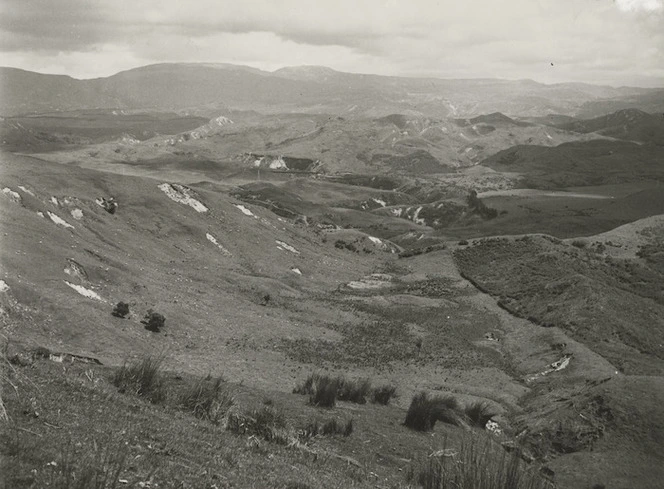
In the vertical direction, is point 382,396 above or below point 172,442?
below

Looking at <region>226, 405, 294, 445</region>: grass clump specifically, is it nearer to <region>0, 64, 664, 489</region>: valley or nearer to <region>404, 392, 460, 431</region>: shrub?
<region>0, 64, 664, 489</region>: valley

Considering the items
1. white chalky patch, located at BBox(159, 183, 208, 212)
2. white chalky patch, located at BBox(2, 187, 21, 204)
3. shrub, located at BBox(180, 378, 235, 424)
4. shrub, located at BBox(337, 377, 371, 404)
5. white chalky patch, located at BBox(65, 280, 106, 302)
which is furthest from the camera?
white chalky patch, located at BBox(159, 183, 208, 212)

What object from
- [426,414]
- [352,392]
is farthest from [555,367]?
[426,414]

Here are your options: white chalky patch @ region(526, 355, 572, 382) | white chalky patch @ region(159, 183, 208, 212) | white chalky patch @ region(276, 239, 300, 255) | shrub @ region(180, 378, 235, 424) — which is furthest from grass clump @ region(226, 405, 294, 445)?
white chalky patch @ region(276, 239, 300, 255)

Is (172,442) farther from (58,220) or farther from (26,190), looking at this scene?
(26,190)

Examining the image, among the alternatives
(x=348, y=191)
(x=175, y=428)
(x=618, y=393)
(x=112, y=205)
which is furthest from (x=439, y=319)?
(x=348, y=191)

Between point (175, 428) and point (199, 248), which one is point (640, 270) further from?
point (175, 428)

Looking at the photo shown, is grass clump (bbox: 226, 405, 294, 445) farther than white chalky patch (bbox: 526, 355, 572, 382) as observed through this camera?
No

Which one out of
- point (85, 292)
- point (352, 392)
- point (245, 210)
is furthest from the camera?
point (245, 210)
